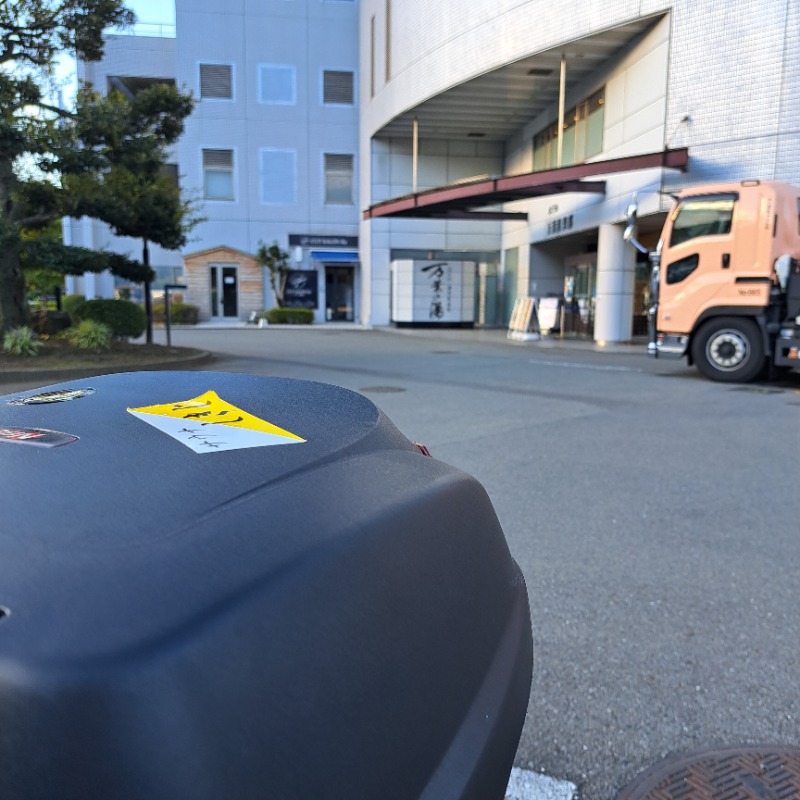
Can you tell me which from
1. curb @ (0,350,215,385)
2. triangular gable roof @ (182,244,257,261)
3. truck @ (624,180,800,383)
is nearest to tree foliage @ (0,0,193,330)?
curb @ (0,350,215,385)

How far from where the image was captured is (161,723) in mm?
838

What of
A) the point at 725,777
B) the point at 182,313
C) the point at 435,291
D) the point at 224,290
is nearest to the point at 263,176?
the point at 224,290

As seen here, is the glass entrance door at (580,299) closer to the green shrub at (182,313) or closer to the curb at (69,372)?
the curb at (69,372)

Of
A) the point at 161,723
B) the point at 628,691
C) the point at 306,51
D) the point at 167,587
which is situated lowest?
the point at 628,691

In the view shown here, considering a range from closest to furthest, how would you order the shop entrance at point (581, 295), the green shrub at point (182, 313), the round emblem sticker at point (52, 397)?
the round emblem sticker at point (52, 397), the shop entrance at point (581, 295), the green shrub at point (182, 313)

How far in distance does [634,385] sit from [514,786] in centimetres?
954

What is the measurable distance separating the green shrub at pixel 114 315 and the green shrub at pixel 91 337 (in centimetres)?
81

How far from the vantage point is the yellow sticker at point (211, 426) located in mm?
1328

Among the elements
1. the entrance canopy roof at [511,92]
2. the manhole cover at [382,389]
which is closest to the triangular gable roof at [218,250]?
the entrance canopy roof at [511,92]

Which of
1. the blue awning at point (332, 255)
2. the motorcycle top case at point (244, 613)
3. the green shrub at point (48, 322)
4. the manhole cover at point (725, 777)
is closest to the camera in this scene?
the motorcycle top case at point (244, 613)

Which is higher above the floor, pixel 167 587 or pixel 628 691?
pixel 167 587

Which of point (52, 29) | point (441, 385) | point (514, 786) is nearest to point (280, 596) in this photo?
point (514, 786)

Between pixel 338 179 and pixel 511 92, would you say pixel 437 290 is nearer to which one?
pixel 511 92

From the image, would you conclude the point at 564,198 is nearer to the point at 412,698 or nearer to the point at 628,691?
the point at 628,691
